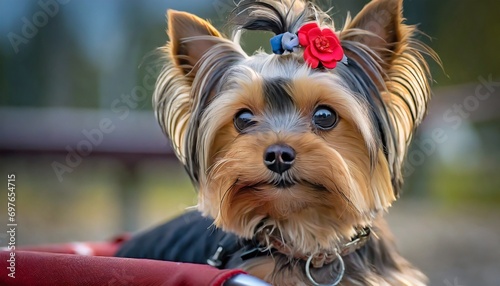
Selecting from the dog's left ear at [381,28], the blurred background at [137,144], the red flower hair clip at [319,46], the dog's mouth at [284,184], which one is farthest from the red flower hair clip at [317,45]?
the blurred background at [137,144]

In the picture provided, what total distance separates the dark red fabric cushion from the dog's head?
22.8 inches

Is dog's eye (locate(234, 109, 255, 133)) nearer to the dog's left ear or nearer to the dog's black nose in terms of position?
the dog's black nose

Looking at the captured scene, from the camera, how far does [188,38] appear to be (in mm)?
2572

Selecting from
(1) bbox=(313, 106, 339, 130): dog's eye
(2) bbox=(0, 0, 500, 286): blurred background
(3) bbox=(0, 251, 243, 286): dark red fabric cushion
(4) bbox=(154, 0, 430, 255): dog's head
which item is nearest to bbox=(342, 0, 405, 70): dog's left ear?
(4) bbox=(154, 0, 430, 255): dog's head

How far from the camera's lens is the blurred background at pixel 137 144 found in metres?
6.85

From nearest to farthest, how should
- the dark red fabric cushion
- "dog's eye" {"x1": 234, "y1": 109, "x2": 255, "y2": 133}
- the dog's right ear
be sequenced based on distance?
the dark red fabric cushion < "dog's eye" {"x1": 234, "y1": 109, "x2": 255, "y2": 133} < the dog's right ear

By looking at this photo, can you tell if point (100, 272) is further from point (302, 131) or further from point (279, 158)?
point (302, 131)

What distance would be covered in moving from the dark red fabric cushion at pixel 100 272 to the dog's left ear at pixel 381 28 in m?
1.18

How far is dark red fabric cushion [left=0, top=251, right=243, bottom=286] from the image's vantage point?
1.74m

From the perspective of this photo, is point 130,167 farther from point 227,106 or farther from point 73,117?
point 227,106

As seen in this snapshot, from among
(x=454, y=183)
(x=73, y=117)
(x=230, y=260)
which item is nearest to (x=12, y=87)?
(x=73, y=117)

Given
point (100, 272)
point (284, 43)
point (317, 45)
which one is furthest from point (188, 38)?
point (100, 272)

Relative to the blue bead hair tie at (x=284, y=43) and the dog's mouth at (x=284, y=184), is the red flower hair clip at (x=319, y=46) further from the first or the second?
the dog's mouth at (x=284, y=184)

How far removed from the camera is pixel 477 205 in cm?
889
